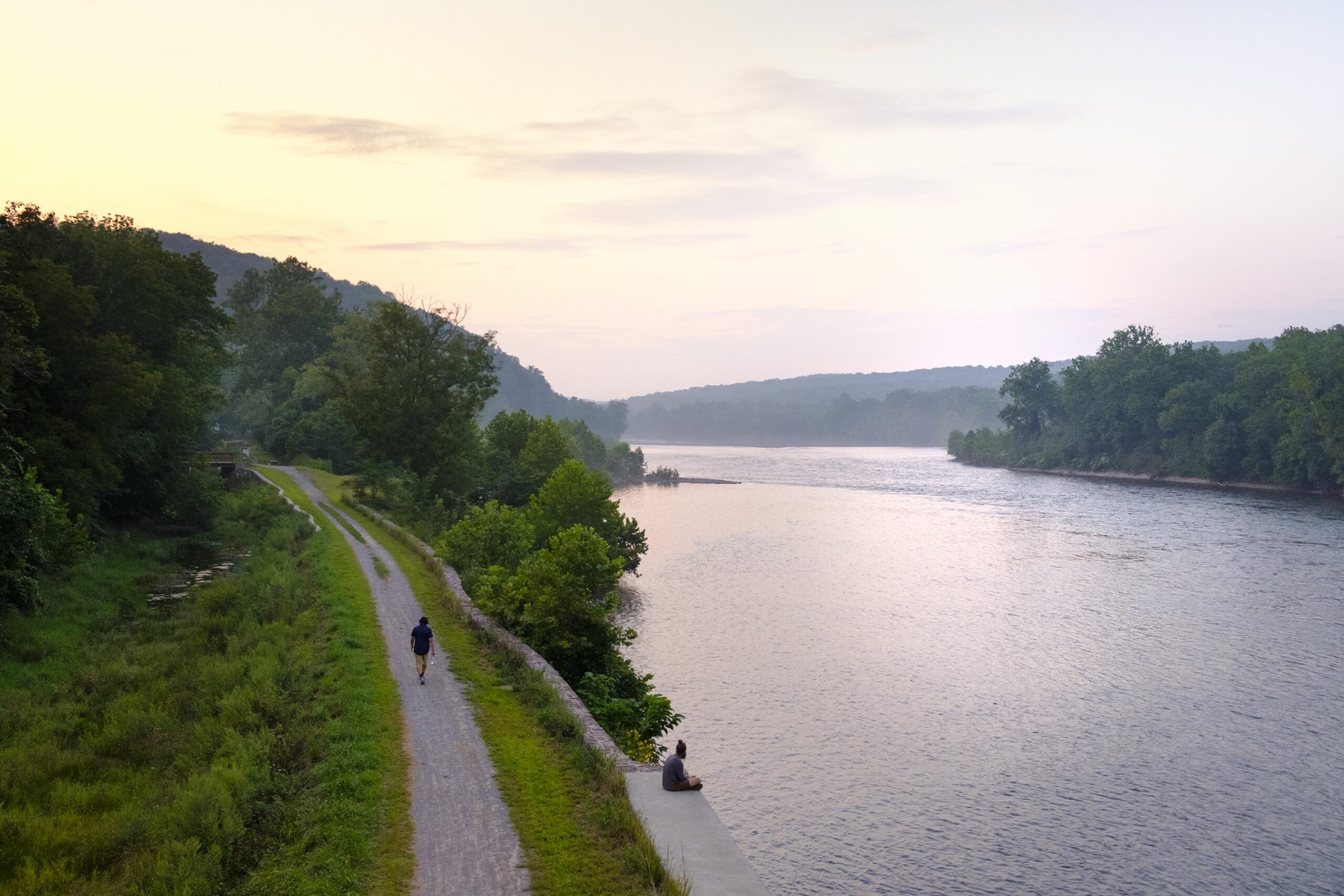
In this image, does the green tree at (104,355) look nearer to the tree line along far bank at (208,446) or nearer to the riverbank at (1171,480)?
the tree line along far bank at (208,446)

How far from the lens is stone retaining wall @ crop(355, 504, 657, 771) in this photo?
2022 centimetres

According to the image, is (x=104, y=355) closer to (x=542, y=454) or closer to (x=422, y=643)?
(x=422, y=643)

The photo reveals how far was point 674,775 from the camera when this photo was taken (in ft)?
62.4

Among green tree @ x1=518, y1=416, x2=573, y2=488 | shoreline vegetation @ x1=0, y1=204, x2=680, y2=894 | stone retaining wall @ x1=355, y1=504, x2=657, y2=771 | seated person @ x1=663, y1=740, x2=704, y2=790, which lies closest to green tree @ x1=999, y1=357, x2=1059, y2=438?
green tree @ x1=518, y1=416, x2=573, y2=488

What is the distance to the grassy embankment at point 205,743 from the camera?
15.5 meters

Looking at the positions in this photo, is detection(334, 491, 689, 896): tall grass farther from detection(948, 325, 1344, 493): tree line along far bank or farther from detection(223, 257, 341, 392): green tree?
detection(948, 325, 1344, 493): tree line along far bank

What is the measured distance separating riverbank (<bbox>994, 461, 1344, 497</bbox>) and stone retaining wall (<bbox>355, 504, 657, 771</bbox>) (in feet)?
348

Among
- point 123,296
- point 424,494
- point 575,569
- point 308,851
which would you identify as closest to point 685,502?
point 424,494

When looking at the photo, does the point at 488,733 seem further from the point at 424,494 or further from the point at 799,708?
the point at 424,494

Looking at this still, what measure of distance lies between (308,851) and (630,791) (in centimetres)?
632

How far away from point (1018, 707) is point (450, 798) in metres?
25.9

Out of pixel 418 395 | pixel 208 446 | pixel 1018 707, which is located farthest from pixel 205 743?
pixel 208 446

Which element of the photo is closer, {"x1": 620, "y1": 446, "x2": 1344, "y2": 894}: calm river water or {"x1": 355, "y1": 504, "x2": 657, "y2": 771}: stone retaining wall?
{"x1": 355, "y1": 504, "x2": 657, "y2": 771}: stone retaining wall

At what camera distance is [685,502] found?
118m
